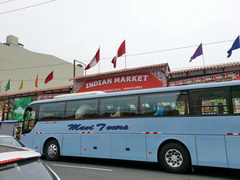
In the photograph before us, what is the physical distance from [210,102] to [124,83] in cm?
1048

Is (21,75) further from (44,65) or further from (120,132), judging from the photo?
(120,132)

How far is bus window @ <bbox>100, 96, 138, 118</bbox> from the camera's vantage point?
825 centimetres

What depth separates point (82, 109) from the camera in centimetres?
945

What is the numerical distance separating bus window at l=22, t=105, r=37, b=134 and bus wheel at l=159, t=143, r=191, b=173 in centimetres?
702

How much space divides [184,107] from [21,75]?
34.9 metres

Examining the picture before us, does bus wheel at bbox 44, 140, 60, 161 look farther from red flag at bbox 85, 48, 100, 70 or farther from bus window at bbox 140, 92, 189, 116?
red flag at bbox 85, 48, 100, 70

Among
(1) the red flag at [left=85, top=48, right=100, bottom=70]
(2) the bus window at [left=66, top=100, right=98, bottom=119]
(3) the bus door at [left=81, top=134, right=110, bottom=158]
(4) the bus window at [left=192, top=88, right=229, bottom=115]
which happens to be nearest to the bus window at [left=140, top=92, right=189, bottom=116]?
(4) the bus window at [left=192, top=88, right=229, bottom=115]

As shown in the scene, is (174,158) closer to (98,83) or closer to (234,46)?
(234,46)

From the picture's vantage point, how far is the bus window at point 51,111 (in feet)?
32.9

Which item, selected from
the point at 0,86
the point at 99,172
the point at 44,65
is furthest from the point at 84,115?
the point at 44,65

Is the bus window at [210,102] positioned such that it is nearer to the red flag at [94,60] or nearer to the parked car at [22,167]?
the parked car at [22,167]

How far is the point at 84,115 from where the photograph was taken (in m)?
9.29

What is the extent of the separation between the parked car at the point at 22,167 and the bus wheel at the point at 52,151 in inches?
302

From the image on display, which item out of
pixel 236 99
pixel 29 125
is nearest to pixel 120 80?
pixel 29 125
